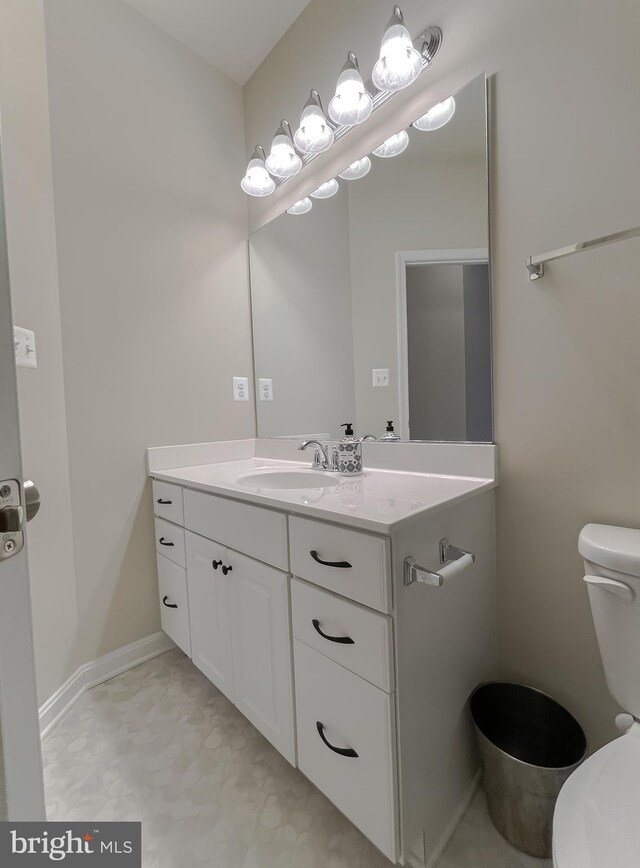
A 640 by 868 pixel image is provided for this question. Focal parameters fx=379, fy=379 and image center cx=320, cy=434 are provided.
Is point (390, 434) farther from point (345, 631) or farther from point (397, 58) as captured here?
point (397, 58)

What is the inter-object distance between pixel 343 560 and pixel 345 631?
0.49 ft

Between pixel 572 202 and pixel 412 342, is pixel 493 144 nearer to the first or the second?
pixel 572 202

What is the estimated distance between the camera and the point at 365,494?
99cm

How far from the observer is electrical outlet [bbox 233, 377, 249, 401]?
1847mm

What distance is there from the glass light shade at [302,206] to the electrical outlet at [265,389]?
76 centimetres

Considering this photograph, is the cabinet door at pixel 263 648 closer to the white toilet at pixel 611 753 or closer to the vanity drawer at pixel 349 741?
the vanity drawer at pixel 349 741

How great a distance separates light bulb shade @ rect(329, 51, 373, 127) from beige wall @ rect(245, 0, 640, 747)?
21 centimetres

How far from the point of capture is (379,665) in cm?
73

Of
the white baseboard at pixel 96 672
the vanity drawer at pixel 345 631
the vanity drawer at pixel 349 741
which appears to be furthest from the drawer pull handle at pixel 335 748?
the white baseboard at pixel 96 672

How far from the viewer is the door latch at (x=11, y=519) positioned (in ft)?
1.23

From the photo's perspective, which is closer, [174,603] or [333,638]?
[333,638]

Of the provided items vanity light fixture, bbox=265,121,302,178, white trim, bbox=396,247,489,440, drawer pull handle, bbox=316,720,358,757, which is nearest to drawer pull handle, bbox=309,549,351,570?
drawer pull handle, bbox=316,720,358,757

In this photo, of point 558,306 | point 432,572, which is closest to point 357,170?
point 558,306

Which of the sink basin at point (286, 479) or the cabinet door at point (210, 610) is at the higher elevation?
the sink basin at point (286, 479)
